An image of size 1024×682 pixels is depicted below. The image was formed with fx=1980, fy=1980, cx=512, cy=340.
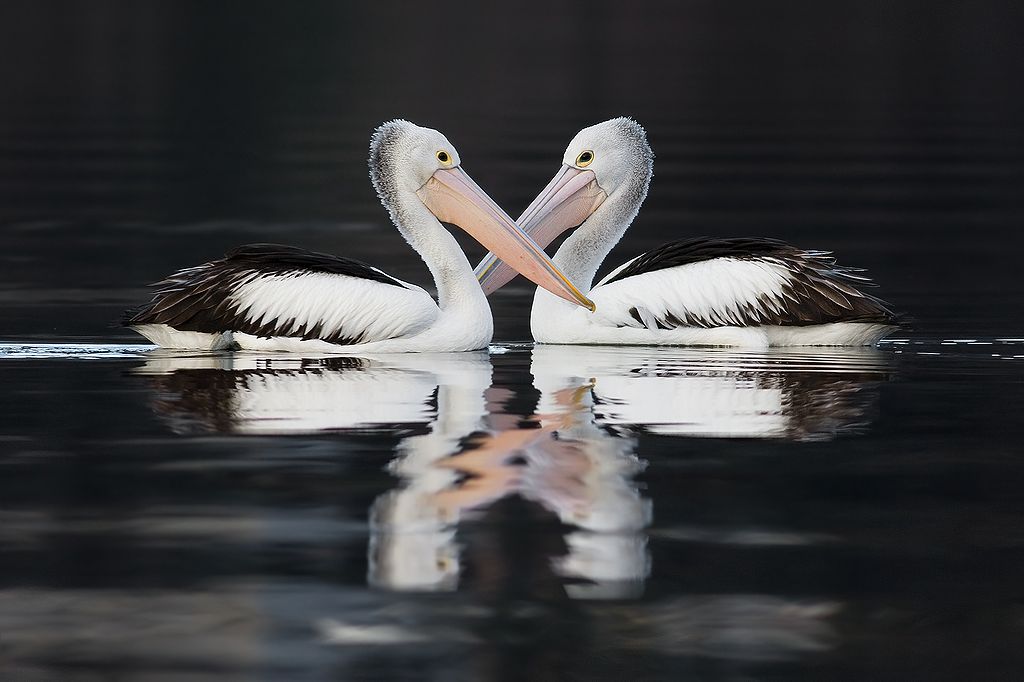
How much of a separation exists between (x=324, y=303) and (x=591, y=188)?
236cm

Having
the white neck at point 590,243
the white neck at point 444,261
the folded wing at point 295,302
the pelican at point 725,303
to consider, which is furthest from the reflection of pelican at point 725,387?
the white neck at point 590,243

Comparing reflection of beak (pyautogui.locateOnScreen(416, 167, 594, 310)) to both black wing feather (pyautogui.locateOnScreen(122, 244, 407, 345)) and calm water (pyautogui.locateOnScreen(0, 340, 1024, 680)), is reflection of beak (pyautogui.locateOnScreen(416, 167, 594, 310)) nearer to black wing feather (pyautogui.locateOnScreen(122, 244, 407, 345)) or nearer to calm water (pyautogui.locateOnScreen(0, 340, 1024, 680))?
black wing feather (pyautogui.locateOnScreen(122, 244, 407, 345))

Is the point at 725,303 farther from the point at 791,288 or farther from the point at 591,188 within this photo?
the point at 591,188

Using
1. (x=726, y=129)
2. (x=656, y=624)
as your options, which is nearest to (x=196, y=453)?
(x=656, y=624)

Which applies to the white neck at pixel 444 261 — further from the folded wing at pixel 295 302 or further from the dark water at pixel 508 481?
the dark water at pixel 508 481

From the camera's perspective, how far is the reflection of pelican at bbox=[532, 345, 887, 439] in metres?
7.16

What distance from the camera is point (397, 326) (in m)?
9.47

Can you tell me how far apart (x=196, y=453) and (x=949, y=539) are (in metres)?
2.50

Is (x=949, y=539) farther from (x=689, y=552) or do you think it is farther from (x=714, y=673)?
(x=714, y=673)

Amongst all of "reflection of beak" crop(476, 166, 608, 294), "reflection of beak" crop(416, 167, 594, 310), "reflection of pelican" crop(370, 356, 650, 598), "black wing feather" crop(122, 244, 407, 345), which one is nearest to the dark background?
"reflection of beak" crop(476, 166, 608, 294)

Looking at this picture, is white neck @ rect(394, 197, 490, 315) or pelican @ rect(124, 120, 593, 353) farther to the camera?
white neck @ rect(394, 197, 490, 315)

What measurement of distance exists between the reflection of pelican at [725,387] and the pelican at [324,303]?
1.66 ft

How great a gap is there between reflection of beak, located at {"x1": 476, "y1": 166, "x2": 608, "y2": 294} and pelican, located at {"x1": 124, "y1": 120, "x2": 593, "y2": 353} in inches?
46.8

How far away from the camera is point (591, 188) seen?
1125 cm
